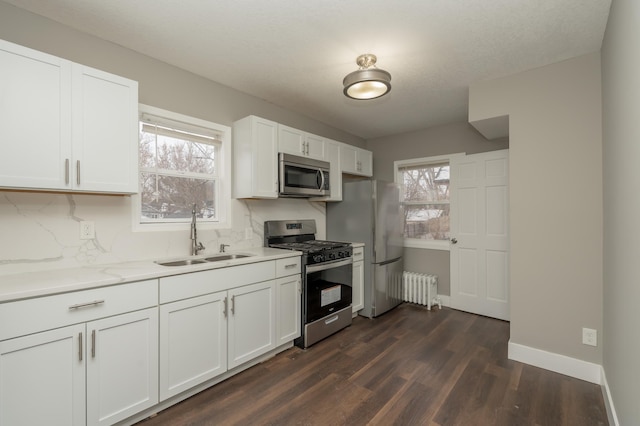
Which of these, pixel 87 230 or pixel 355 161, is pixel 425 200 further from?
pixel 87 230

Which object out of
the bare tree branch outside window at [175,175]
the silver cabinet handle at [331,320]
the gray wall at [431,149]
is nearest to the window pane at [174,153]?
the bare tree branch outside window at [175,175]

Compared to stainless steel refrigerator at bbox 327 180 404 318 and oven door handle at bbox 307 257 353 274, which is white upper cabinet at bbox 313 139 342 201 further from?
oven door handle at bbox 307 257 353 274

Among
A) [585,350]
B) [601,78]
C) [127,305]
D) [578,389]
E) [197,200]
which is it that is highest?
[601,78]

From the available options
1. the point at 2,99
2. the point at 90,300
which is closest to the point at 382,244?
the point at 90,300

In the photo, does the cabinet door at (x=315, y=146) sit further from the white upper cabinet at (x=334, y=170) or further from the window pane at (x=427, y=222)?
the window pane at (x=427, y=222)

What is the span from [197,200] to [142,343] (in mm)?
1353

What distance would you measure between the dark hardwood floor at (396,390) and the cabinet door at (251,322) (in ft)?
0.58

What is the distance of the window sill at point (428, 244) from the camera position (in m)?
4.07

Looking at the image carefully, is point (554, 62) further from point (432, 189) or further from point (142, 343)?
point (142, 343)

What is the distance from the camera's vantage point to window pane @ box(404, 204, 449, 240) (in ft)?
13.6

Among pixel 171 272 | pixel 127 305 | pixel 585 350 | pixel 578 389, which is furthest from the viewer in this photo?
pixel 585 350

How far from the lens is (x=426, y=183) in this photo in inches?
171

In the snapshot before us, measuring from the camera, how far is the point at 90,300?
1.58m

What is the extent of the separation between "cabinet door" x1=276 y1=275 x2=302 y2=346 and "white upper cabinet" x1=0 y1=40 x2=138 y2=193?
149cm
